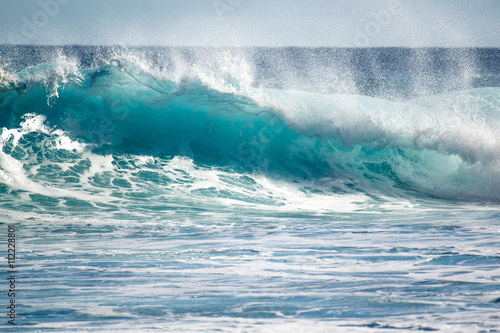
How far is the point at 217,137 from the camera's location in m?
9.84

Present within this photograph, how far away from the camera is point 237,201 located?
277 inches

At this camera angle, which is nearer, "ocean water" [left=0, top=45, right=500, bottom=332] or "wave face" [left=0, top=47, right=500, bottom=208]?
"ocean water" [left=0, top=45, right=500, bottom=332]

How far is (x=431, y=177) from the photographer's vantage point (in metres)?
8.39

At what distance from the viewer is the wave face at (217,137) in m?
7.73

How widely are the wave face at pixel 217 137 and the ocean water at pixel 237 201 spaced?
1.7 inches

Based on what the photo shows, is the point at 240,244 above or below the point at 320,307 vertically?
above

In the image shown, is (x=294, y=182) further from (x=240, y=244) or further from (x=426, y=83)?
(x=426, y=83)

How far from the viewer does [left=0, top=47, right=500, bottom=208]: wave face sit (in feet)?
25.3

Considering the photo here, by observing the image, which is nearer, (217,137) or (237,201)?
(237,201)

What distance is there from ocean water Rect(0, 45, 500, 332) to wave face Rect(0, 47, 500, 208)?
0.04 metres

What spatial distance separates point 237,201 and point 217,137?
3.05 metres

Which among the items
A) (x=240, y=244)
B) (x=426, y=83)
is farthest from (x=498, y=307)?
(x=426, y=83)

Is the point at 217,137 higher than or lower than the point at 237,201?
higher

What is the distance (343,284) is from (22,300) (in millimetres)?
2363
